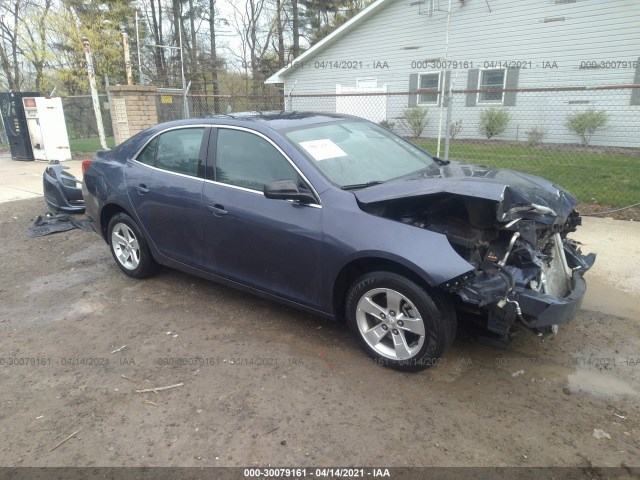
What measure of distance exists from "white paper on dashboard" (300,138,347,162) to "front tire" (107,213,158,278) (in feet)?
6.62

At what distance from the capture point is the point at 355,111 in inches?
579

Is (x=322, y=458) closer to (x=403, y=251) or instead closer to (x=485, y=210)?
(x=403, y=251)

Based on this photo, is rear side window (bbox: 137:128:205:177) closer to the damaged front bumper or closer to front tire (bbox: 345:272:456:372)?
front tire (bbox: 345:272:456:372)

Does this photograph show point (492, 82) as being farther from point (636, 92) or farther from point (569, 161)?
point (569, 161)

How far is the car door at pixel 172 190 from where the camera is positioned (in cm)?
401

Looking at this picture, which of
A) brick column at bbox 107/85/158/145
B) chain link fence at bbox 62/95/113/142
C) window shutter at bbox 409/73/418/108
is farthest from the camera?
chain link fence at bbox 62/95/113/142

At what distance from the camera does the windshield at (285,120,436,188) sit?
11.5ft

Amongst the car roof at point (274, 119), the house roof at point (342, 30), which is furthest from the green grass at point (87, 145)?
the car roof at point (274, 119)

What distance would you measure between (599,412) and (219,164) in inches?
124

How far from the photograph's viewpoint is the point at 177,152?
4.26 meters

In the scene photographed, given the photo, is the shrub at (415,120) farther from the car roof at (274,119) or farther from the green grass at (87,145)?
the car roof at (274,119)

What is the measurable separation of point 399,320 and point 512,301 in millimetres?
700


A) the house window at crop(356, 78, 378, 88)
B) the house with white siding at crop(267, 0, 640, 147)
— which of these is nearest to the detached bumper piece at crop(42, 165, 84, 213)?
the house with white siding at crop(267, 0, 640, 147)

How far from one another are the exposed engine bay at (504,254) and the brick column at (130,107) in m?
8.70
